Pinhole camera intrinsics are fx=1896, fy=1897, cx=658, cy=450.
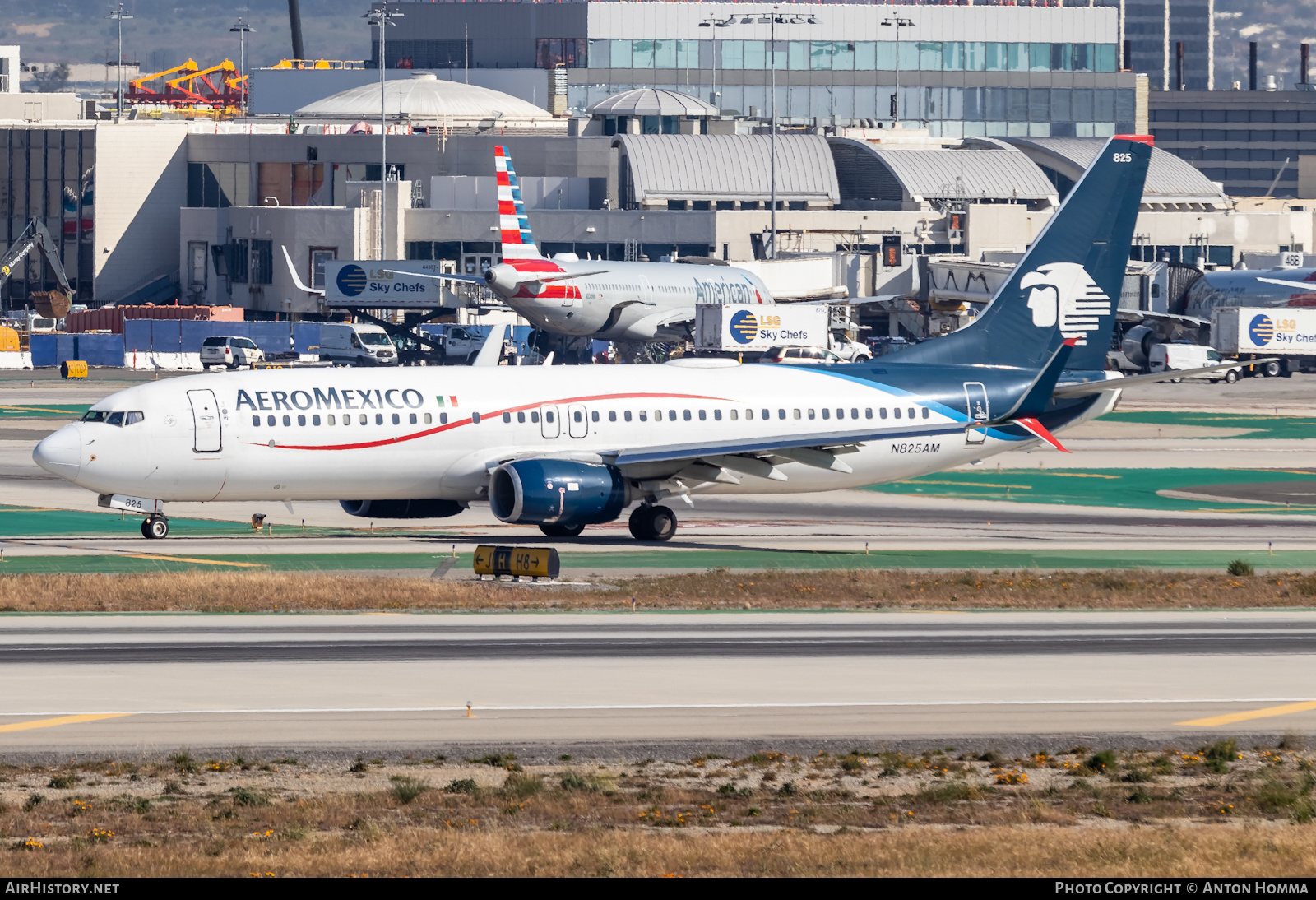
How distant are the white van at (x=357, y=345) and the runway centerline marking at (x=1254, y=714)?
98.0m

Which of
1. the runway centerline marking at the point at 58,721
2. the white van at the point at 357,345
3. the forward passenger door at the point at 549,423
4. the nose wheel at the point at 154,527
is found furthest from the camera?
the white van at the point at 357,345

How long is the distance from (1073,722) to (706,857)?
9.89 meters

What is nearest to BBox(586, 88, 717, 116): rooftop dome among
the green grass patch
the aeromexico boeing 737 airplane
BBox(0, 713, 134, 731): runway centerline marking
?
the green grass patch

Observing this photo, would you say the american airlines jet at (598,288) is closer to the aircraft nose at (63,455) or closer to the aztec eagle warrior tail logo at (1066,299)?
the aztec eagle warrior tail logo at (1066,299)

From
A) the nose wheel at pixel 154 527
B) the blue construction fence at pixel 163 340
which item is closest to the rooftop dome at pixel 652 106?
the blue construction fence at pixel 163 340

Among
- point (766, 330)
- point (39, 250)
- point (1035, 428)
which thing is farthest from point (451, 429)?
point (39, 250)

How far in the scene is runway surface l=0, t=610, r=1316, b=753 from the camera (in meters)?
25.9

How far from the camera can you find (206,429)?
45500 mm

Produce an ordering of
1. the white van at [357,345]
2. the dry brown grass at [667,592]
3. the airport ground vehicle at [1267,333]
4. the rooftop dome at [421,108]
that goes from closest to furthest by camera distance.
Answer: the dry brown grass at [667,592] → the white van at [357,345] → the airport ground vehicle at [1267,333] → the rooftop dome at [421,108]

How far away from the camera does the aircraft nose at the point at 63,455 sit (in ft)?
147

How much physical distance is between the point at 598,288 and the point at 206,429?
71920 mm

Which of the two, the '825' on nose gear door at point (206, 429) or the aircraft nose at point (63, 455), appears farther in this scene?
the '825' on nose gear door at point (206, 429)

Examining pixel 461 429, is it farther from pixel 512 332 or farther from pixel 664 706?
pixel 512 332

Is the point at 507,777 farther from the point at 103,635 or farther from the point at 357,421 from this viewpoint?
the point at 357,421
